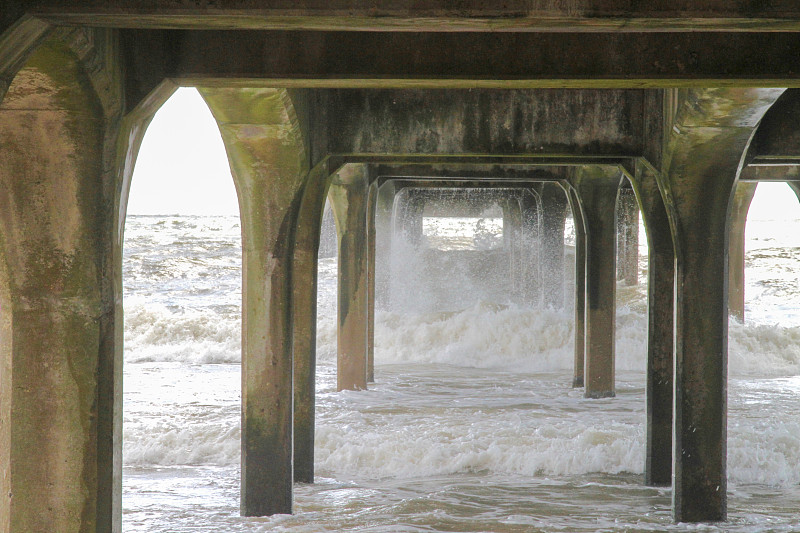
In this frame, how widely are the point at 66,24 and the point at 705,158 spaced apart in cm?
527

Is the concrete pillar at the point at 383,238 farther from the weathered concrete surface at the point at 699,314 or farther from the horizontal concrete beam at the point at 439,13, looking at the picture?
the horizontal concrete beam at the point at 439,13

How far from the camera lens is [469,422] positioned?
12.3m

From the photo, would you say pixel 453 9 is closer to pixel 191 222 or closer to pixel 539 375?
pixel 539 375

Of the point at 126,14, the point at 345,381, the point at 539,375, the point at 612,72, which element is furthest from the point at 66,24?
the point at 539,375

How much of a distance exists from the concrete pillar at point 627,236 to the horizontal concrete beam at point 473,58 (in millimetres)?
16300

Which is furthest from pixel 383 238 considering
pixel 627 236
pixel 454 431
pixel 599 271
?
pixel 454 431

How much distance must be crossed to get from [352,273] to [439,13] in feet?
36.6

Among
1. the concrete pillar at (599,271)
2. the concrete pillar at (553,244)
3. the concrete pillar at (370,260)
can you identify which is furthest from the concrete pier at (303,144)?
the concrete pillar at (553,244)

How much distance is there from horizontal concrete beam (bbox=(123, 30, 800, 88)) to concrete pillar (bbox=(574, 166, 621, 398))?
8.82 meters

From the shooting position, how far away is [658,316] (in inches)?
350

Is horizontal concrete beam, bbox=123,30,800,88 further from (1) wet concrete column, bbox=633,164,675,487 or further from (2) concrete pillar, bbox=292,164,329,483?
(2) concrete pillar, bbox=292,164,329,483

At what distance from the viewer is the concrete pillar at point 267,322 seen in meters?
7.52

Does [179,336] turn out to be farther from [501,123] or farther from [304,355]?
[501,123]

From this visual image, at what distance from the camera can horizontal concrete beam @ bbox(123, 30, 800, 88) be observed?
4.83 metres
